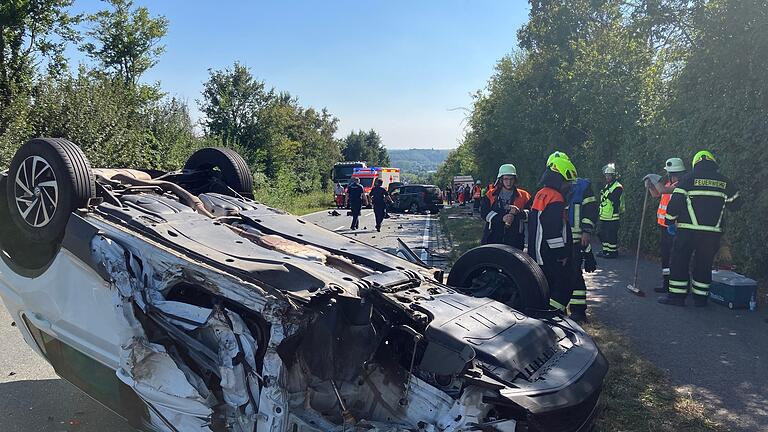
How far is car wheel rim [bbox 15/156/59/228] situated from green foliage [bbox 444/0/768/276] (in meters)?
7.51

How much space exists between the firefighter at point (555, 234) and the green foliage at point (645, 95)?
10.3 ft

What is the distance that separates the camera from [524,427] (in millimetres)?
2375

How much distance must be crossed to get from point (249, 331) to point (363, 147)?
77919 millimetres

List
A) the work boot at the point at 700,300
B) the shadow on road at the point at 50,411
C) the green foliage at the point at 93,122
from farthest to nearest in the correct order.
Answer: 1. the green foliage at the point at 93,122
2. the work boot at the point at 700,300
3. the shadow on road at the point at 50,411

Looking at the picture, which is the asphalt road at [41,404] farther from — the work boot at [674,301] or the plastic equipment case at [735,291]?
the plastic equipment case at [735,291]

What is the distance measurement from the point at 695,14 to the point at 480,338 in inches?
325

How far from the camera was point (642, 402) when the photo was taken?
3.85 meters

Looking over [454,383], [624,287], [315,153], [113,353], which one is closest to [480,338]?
[454,383]

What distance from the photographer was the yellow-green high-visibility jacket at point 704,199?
6.48 m

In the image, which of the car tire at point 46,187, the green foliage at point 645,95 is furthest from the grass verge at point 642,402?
the green foliage at point 645,95

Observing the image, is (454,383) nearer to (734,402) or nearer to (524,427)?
(524,427)

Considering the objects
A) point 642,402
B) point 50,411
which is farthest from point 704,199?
point 50,411

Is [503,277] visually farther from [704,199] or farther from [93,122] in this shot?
[93,122]

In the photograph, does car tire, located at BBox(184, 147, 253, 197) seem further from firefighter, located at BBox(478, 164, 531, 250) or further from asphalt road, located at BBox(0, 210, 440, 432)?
firefighter, located at BBox(478, 164, 531, 250)
